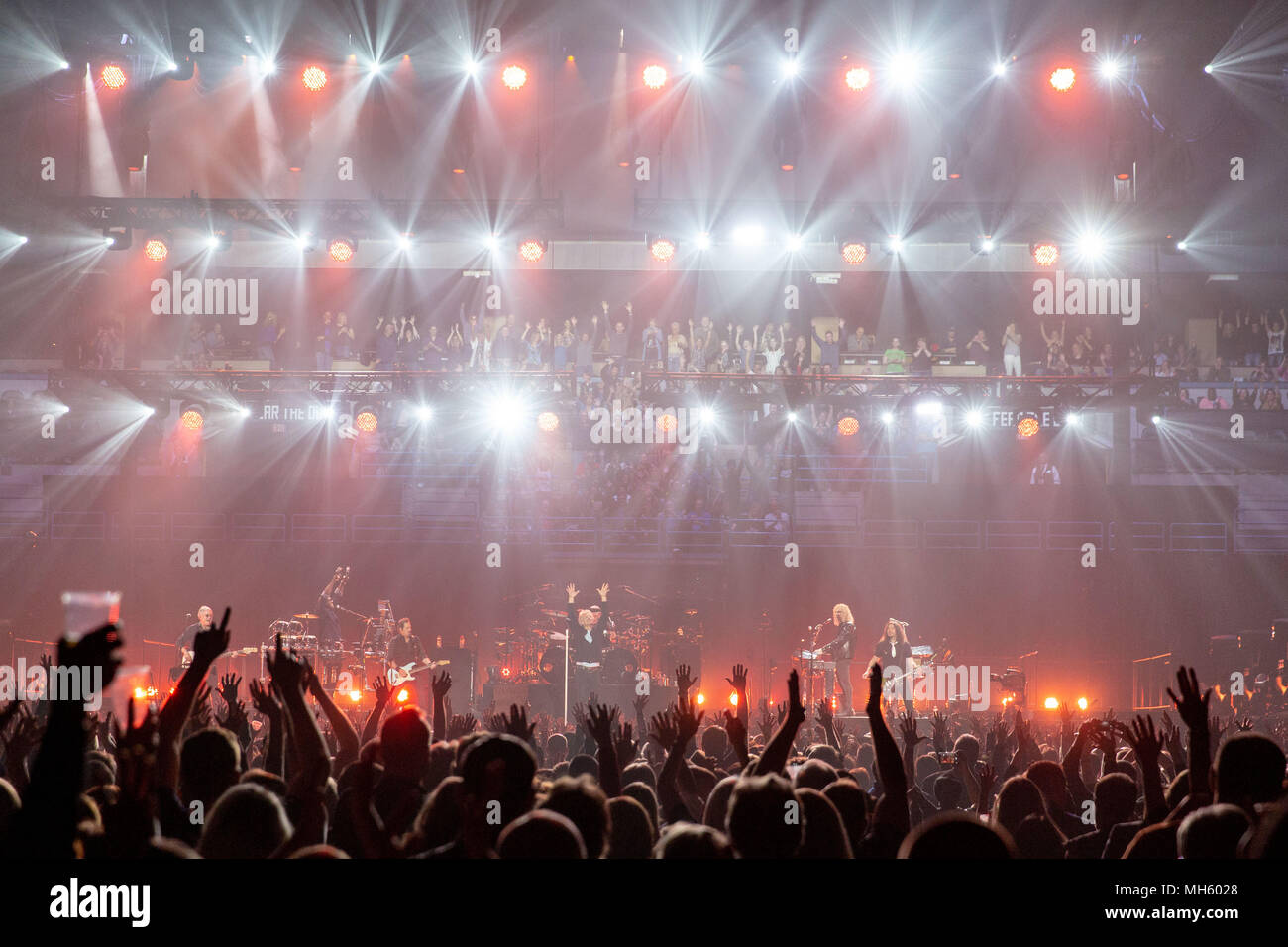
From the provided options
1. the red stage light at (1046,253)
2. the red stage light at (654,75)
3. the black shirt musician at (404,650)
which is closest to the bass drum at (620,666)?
the black shirt musician at (404,650)

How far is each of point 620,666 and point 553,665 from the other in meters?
1.07

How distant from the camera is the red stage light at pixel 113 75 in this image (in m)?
16.3

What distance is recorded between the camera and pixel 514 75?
1853 centimetres

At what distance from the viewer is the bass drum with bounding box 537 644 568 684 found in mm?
14934

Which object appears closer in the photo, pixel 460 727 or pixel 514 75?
pixel 460 727

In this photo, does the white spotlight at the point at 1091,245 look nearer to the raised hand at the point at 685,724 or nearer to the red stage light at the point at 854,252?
the red stage light at the point at 854,252

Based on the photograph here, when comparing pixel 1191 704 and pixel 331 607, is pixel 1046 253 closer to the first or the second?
pixel 331 607

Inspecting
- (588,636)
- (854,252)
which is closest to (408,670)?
(588,636)

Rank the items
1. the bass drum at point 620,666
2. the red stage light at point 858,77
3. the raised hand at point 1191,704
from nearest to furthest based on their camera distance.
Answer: the raised hand at point 1191,704 < the bass drum at point 620,666 < the red stage light at point 858,77

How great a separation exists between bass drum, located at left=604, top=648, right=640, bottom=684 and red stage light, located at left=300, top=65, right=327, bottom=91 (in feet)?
39.0

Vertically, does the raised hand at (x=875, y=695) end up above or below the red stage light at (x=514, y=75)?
below

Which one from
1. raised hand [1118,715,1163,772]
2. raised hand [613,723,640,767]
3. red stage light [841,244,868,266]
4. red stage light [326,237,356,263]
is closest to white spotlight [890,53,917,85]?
red stage light [841,244,868,266]

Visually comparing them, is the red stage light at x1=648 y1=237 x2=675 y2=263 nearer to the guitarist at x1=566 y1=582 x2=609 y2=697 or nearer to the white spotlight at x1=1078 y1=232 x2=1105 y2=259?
the guitarist at x1=566 y1=582 x2=609 y2=697

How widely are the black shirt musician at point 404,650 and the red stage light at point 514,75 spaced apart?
10.3m
